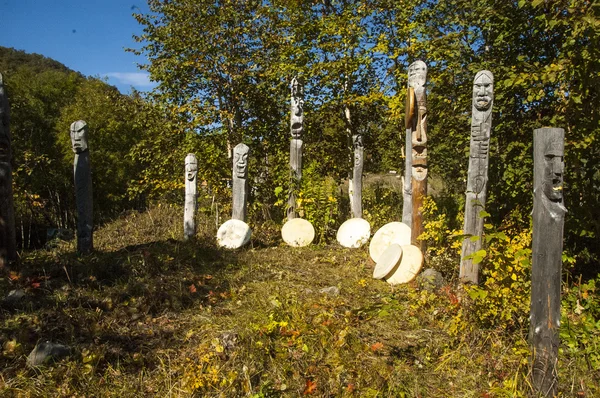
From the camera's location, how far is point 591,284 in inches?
192

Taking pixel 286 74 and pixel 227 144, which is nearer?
pixel 286 74

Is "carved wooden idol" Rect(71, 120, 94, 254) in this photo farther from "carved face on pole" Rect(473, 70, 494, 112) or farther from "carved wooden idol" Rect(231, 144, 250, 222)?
"carved face on pole" Rect(473, 70, 494, 112)

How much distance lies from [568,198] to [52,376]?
6315 mm

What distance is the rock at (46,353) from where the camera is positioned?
3.38 meters

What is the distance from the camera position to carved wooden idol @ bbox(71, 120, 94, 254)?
6.63m

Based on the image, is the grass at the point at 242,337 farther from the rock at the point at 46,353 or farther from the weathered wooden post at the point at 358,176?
the weathered wooden post at the point at 358,176

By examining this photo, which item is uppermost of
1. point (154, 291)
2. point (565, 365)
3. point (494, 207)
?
point (494, 207)

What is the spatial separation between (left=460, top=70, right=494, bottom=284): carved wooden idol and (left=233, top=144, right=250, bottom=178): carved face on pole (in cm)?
422

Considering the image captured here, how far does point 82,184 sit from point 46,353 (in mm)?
3813

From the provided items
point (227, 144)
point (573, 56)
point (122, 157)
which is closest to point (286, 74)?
Answer: point (227, 144)

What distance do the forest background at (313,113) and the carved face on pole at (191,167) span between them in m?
1.67

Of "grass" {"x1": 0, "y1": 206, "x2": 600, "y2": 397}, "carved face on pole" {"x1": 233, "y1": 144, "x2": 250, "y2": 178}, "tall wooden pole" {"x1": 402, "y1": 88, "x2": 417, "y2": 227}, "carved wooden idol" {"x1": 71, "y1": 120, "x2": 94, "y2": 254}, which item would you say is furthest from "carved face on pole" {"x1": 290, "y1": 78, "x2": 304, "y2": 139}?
"carved wooden idol" {"x1": 71, "y1": 120, "x2": 94, "y2": 254}

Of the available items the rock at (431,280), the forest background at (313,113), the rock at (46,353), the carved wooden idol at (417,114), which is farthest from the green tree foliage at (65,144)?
the rock at (46,353)

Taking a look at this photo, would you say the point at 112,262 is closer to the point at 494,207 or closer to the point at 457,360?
the point at 457,360
